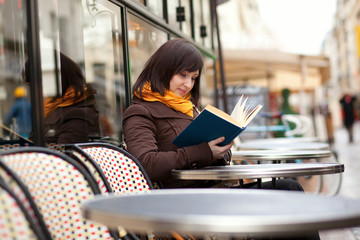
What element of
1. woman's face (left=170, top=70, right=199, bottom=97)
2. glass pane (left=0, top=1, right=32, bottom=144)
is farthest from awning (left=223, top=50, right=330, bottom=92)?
woman's face (left=170, top=70, right=199, bottom=97)

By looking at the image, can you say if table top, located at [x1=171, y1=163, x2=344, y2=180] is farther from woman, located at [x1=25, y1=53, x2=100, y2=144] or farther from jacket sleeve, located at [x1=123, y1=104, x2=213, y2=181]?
woman, located at [x1=25, y1=53, x2=100, y2=144]

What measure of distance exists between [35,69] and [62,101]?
19.6 inches

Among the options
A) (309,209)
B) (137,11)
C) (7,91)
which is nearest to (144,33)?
(137,11)

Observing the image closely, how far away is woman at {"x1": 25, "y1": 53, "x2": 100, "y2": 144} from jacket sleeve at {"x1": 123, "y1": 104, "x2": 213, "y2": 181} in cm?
38

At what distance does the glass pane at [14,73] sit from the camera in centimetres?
241

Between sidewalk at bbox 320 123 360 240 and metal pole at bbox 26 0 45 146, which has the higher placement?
metal pole at bbox 26 0 45 146

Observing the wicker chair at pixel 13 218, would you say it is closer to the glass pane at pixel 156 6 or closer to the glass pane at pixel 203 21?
the glass pane at pixel 156 6

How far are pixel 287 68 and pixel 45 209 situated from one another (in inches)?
519

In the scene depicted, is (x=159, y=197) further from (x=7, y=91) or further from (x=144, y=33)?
(x=144, y=33)

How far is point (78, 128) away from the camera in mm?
2908

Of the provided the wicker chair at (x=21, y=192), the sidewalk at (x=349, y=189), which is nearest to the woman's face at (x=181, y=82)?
the wicker chair at (x=21, y=192)

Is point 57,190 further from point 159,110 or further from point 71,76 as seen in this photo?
point 71,76

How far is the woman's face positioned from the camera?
2.70 meters

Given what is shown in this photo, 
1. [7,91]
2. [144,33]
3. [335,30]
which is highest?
[335,30]
